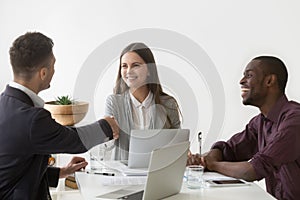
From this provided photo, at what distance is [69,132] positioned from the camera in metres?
1.70

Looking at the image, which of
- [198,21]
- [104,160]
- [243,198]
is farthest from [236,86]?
[243,198]

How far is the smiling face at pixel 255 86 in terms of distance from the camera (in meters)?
2.21

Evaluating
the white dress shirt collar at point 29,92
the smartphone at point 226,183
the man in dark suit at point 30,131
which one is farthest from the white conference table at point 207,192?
the white dress shirt collar at point 29,92

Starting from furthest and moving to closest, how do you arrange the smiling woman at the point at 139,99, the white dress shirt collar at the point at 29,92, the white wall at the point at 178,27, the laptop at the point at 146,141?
the white wall at the point at 178,27 → the smiling woman at the point at 139,99 → the laptop at the point at 146,141 → the white dress shirt collar at the point at 29,92

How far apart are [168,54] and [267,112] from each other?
54.9 inches

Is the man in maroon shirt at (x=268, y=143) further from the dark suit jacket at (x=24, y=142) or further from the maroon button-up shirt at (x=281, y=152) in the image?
the dark suit jacket at (x=24, y=142)

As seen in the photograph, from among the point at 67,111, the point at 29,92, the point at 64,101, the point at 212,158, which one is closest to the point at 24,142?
the point at 29,92

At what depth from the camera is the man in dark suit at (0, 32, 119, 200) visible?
5.29ft

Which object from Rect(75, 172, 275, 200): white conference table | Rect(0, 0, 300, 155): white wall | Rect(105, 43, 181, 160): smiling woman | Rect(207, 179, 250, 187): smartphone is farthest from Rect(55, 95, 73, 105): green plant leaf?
Rect(207, 179, 250, 187): smartphone

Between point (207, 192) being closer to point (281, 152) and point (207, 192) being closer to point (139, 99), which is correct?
point (281, 152)

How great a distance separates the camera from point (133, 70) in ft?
8.38

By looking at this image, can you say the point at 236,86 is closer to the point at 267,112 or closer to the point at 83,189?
the point at 267,112

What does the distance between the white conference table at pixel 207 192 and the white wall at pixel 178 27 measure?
1572 mm

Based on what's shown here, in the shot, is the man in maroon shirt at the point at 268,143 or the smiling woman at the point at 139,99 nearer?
the man in maroon shirt at the point at 268,143
